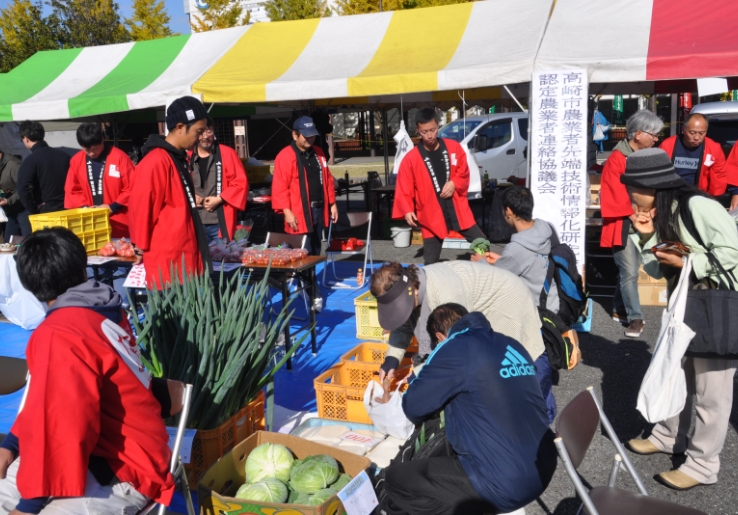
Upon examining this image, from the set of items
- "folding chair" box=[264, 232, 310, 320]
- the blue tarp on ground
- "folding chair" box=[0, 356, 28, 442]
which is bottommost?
the blue tarp on ground

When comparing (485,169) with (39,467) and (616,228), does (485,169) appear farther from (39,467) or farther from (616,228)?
(39,467)

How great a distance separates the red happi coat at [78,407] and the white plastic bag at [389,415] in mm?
1358

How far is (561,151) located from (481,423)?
13.5ft

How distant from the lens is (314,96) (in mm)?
6836

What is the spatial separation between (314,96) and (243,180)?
1296mm

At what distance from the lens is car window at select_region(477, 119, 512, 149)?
44.3 ft

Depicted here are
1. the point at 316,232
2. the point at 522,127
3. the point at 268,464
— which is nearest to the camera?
the point at 268,464

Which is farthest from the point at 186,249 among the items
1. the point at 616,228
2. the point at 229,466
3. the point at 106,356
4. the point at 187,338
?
the point at 616,228

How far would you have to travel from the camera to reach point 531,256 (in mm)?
4328

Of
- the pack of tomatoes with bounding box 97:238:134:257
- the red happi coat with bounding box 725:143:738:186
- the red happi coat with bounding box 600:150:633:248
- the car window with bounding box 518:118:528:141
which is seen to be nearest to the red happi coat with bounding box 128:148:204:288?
the pack of tomatoes with bounding box 97:238:134:257

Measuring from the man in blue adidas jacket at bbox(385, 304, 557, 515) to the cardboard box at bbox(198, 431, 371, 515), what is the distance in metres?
0.42

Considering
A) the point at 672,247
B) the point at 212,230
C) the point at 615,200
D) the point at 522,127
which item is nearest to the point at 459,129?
the point at 522,127

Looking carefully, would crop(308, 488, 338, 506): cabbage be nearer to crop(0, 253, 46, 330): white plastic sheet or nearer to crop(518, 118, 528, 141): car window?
crop(0, 253, 46, 330): white plastic sheet

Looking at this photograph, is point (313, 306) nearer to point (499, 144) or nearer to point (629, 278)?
point (629, 278)
